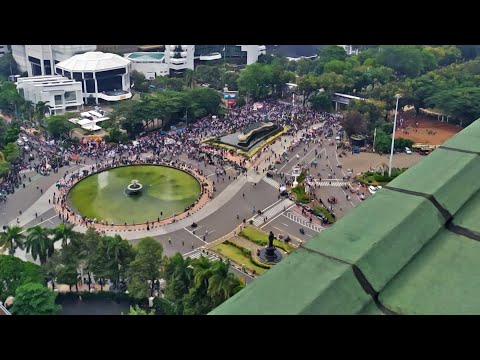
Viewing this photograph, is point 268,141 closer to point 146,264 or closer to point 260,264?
point 260,264

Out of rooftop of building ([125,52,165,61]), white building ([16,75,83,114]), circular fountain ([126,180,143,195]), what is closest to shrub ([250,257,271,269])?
circular fountain ([126,180,143,195])

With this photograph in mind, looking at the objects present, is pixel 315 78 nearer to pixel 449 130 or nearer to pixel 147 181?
pixel 449 130

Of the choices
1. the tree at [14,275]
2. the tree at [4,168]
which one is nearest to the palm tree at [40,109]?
the tree at [4,168]

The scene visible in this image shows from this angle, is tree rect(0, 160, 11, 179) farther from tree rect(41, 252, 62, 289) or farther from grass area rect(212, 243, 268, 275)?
grass area rect(212, 243, 268, 275)

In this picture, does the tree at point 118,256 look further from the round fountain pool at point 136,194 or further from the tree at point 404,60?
the tree at point 404,60

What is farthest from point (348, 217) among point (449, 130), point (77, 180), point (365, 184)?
point (449, 130)

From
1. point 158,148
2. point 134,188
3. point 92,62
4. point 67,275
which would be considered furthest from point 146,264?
point 92,62
